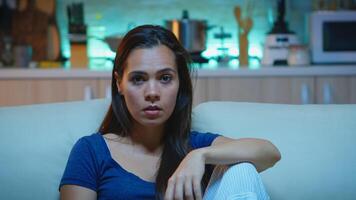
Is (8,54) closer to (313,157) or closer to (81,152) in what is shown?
(81,152)

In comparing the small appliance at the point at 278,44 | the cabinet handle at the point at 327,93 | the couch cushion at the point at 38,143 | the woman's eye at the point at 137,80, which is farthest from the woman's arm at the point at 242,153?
the small appliance at the point at 278,44

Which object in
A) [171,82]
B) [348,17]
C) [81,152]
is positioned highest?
[348,17]

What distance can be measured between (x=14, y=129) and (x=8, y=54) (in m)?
1.56

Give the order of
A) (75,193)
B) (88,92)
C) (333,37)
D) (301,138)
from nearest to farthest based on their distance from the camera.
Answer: (75,193), (301,138), (88,92), (333,37)

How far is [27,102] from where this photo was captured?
9.16 feet

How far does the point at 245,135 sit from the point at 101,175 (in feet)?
1.72

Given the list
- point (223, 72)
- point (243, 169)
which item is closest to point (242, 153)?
point (243, 169)

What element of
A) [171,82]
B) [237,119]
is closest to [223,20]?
[237,119]

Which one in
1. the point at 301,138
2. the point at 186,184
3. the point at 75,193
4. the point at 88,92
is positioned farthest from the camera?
the point at 88,92

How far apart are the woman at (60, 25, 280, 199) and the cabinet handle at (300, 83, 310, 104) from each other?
1324mm

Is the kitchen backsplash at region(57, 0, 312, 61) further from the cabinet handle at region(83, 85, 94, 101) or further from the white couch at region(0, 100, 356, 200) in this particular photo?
the white couch at region(0, 100, 356, 200)

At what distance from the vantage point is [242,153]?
1.39m

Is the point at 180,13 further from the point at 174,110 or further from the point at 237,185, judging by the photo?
the point at 237,185

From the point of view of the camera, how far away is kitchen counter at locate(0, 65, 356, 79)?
109 inches
